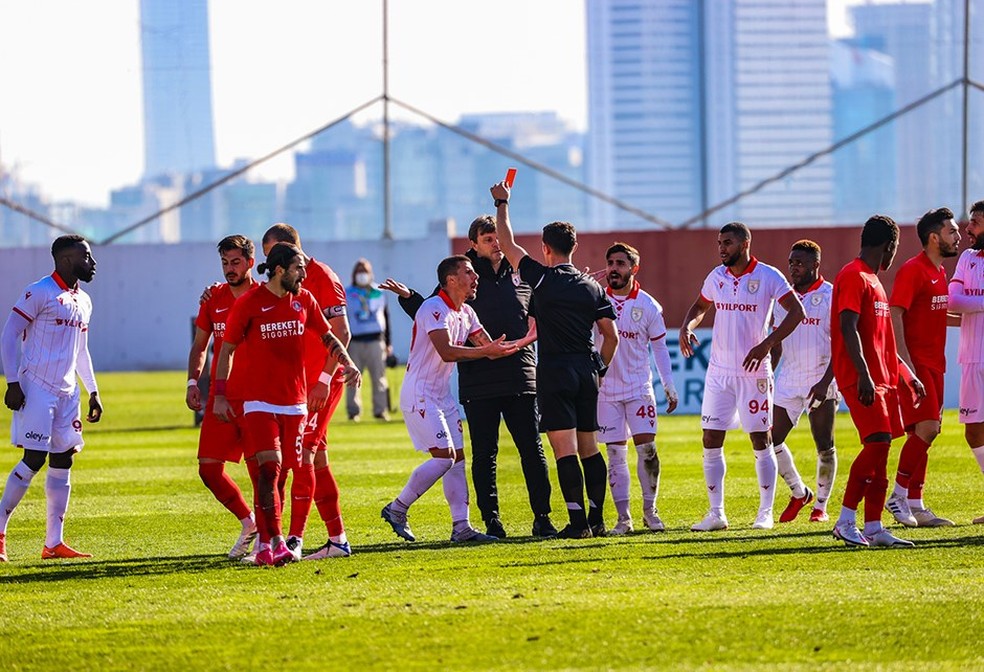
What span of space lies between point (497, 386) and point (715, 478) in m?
1.55

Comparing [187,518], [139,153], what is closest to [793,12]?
[139,153]

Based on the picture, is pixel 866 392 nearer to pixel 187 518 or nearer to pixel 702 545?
pixel 702 545

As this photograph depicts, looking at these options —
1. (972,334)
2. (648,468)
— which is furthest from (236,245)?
(972,334)

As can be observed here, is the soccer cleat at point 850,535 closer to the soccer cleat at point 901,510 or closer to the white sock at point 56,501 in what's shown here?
the soccer cleat at point 901,510

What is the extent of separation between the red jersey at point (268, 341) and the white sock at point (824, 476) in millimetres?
3955

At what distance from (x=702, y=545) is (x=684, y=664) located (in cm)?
347

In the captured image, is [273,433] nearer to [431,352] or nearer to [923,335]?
[431,352]

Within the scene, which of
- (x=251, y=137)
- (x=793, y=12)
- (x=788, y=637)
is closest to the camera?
(x=788, y=637)

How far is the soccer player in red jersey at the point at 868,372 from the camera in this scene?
373 inches

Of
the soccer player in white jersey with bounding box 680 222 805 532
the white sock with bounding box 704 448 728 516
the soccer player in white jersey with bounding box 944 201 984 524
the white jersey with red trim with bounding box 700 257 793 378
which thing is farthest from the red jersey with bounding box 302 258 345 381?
the soccer player in white jersey with bounding box 944 201 984 524

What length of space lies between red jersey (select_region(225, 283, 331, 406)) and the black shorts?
180 cm

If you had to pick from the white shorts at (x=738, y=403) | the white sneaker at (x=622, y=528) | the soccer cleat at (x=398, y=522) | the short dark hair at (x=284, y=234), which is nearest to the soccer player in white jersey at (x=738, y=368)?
the white shorts at (x=738, y=403)

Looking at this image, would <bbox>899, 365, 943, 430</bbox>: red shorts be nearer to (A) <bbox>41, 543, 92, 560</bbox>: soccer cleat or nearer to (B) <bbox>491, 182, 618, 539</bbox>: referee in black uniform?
(B) <bbox>491, 182, 618, 539</bbox>: referee in black uniform

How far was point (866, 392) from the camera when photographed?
9.31m
